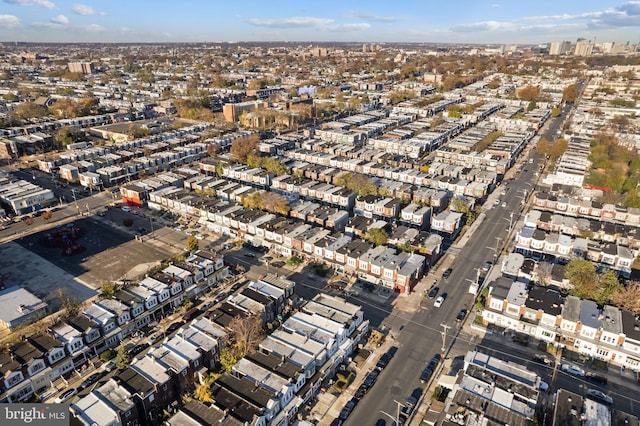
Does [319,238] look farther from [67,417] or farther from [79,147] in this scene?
[79,147]

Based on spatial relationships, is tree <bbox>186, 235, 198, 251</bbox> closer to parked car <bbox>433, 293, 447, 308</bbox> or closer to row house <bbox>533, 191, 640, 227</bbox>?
parked car <bbox>433, 293, 447, 308</bbox>

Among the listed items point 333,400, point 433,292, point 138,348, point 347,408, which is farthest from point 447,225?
point 138,348

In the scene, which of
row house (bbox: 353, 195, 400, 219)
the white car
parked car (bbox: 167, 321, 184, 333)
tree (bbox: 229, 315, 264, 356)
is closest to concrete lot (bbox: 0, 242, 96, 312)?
parked car (bbox: 167, 321, 184, 333)

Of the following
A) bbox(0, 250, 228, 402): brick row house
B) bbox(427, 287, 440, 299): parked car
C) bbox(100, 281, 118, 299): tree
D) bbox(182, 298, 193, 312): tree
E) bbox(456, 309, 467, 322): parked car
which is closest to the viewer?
bbox(0, 250, 228, 402): brick row house

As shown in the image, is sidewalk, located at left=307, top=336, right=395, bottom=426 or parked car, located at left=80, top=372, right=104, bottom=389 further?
parked car, located at left=80, top=372, right=104, bottom=389

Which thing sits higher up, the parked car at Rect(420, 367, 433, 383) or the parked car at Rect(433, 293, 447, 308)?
the parked car at Rect(433, 293, 447, 308)

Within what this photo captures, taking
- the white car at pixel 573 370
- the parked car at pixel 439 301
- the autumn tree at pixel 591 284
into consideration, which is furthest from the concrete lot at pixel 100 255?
the autumn tree at pixel 591 284

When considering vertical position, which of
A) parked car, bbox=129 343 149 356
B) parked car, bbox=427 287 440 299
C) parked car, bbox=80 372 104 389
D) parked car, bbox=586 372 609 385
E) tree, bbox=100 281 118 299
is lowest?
parked car, bbox=80 372 104 389

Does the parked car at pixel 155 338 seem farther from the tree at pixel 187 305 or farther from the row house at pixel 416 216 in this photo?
the row house at pixel 416 216
